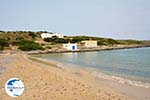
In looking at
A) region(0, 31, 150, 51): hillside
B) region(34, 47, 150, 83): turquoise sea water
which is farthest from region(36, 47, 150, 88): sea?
region(0, 31, 150, 51): hillside

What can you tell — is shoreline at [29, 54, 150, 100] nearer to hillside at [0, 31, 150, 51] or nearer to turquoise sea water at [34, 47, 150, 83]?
turquoise sea water at [34, 47, 150, 83]

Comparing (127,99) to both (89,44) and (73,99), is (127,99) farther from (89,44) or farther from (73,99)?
(89,44)

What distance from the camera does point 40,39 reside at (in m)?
123

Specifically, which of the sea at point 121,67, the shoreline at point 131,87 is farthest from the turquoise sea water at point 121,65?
the shoreline at point 131,87

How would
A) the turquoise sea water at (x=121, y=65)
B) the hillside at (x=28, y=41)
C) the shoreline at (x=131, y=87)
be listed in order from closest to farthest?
the shoreline at (x=131, y=87) < the turquoise sea water at (x=121, y=65) < the hillside at (x=28, y=41)

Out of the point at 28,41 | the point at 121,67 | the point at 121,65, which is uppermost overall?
the point at 28,41

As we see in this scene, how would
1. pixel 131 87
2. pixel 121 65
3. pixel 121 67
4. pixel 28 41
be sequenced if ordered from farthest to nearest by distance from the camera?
1. pixel 28 41
2. pixel 121 65
3. pixel 121 67
4. pixel 131 87

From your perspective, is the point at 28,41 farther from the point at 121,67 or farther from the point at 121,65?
the point at 121,67

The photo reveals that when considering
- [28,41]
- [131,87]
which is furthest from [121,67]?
[28,41]

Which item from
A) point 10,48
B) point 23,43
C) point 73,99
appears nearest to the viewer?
point 73,99

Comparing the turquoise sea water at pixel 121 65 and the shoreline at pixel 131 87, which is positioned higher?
the shoreline at pixel 131 87

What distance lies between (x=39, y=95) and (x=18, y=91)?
515 cm

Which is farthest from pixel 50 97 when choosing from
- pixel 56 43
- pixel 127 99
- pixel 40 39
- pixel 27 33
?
pixel 27 33

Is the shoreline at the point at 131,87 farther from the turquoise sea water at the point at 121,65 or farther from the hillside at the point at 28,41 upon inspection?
the hillside at the point at 28,41
